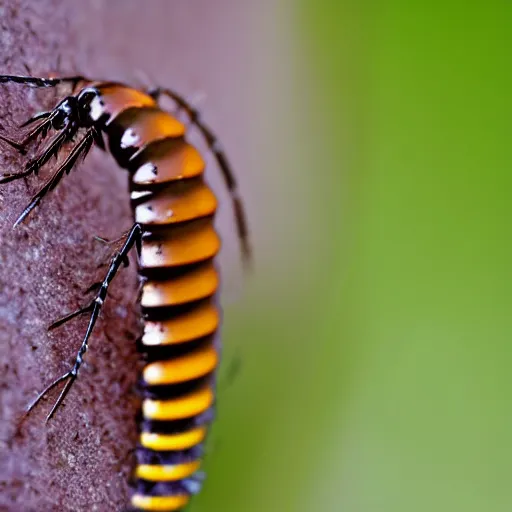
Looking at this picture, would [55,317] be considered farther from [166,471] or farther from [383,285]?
[383,285]

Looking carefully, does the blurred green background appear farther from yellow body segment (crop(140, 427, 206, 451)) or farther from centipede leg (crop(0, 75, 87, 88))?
centipede leg (crop(0, 75, 87, 88))

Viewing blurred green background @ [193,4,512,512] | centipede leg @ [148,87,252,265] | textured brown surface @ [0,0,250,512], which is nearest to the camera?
textured brown surface @ [0,0,250,512]

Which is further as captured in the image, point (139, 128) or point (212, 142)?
point (212, 142)

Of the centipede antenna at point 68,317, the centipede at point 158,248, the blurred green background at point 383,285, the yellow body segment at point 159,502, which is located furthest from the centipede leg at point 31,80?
the blurred green background at point 383,285

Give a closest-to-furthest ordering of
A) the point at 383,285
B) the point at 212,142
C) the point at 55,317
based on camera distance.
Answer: the point at 55,317 < the point at 212,142 < the point at 383,285

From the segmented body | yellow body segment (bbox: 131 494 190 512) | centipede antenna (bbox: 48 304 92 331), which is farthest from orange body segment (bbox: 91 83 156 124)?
yellow body segment (bbox: 131 494 190 512)

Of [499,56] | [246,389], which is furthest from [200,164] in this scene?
[499,56]

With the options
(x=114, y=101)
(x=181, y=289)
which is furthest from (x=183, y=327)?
(x=114, y=101)
